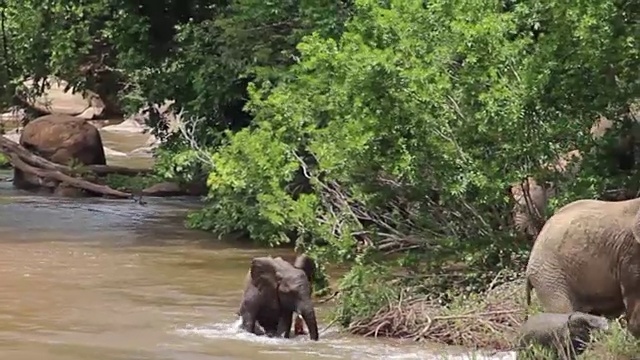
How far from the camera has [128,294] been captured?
1504 cm

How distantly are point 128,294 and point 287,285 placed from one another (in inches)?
120

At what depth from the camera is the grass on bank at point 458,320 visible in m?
12.0

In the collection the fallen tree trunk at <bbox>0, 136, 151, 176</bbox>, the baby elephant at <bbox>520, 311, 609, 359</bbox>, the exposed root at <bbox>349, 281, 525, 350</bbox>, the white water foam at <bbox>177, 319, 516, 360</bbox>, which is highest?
the baby elephant at <bbox>520, 311, 609, 359</bbox>

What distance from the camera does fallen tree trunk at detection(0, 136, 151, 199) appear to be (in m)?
24.9

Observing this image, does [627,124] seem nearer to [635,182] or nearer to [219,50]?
[635,182]

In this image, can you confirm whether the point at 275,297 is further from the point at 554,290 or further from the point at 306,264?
the point at 554,290

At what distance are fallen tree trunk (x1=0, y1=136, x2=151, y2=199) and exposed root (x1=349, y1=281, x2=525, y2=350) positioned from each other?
40.9 feet

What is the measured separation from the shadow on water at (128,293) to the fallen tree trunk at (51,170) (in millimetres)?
1441

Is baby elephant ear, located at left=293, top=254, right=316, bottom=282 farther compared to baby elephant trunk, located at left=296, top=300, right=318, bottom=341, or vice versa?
baby elephant ear, located at left=293, top=254, right=316, bottom=282

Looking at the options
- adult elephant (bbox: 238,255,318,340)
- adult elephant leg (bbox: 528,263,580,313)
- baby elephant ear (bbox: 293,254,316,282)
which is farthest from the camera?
baby elephant ear (bbox: 293,254,316,282)

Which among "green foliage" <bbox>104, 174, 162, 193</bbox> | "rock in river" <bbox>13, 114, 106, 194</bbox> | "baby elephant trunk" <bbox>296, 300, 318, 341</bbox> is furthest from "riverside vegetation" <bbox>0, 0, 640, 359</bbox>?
"rock in river" <bbox>13, 114, 106, 194</bbox>

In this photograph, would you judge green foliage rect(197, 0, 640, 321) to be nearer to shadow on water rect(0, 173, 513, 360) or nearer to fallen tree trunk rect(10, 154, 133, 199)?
shadow on water rect(0, 173, 513, 360)

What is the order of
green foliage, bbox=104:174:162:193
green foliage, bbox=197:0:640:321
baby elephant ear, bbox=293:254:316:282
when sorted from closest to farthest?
green foliage, bbox=197:0:640:321 → baby elephant ear, bbox=293:254:316:282 → green foliage, bbox=104:174:162:193

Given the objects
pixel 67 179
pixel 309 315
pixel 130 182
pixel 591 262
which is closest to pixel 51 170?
pixel 67 179
